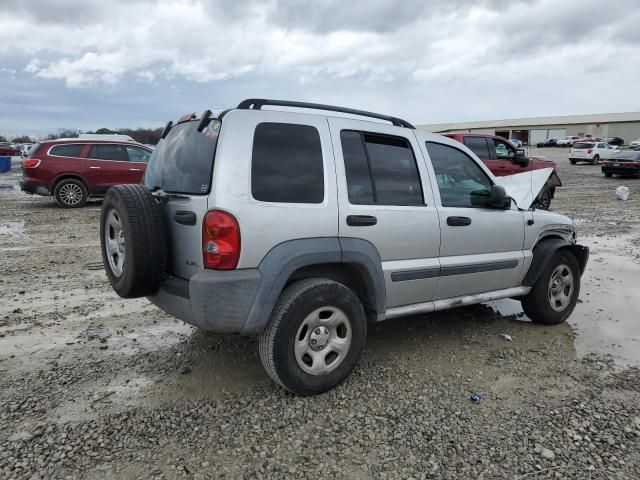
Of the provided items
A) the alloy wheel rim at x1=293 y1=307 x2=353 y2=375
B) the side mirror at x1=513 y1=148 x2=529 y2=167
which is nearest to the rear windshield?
the alloy wheel rim at x1=293 y1=307 x2=353 y2=375

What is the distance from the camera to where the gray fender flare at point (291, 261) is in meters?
3.06

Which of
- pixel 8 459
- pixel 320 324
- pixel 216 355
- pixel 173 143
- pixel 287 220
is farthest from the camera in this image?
pixel 216 355

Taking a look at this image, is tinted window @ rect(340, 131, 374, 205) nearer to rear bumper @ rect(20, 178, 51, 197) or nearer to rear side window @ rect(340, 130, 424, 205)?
rear side window @ rect(340, 130, 424, 205)

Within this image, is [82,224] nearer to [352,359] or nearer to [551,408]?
[352,359]

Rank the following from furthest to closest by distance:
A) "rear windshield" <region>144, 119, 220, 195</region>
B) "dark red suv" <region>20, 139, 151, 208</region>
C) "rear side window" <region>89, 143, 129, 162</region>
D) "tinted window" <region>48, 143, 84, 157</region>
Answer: "rear side window" <region>89, 143, 129, 162</region>, "tinted window" <region>48, 143, 84, 157</region>, "dark red suv" <region>20, 139, 151, 208</region>, "rear windshield" <region>144, 119, 220, 195</region>

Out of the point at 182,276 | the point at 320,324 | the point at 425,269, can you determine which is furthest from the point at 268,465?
the point at 425,269

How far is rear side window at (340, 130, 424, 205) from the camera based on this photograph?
354cm

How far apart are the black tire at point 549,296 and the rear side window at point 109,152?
11.8 metres

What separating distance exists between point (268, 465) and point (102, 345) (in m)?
2.20

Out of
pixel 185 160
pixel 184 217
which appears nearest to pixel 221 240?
pixel 184 217

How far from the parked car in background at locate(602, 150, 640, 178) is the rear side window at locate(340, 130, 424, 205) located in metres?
23.5

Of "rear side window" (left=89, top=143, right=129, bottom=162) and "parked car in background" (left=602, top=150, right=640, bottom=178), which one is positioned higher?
"rear side window" (left=89, top=143, right=129, bottom=162)

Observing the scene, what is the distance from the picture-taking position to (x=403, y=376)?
3744 mm

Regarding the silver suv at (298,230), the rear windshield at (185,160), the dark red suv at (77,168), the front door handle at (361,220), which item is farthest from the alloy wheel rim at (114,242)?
the dark red suv at (77,168)
